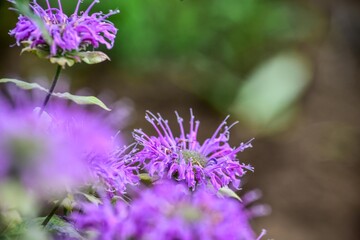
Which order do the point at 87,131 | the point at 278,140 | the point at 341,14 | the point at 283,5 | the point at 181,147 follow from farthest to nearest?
the point at 341,14 < the point at 283,5 < the point at 278,140 < the point at 181,147 < the point at 87,131

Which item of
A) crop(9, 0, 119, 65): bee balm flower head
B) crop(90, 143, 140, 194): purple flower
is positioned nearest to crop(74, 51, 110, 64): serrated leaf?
crop(9, 0, 119, 65): bee balm flower head

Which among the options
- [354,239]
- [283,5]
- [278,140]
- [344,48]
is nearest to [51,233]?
[354,239]

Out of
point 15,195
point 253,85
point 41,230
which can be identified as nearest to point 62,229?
point 41,230

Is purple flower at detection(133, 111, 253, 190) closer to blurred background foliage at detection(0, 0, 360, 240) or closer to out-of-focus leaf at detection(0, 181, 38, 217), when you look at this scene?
out-of-focus leaf at detection(0, 181, 38, 217)

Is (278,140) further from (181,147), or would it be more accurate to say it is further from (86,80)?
(181,147)

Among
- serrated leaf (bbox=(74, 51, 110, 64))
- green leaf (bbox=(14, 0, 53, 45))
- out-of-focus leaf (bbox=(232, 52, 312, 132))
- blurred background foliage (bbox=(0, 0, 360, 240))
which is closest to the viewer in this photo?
green leaf (bbox=(14, 0, 53, 45))

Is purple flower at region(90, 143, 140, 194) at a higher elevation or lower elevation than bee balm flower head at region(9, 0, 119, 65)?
lower
